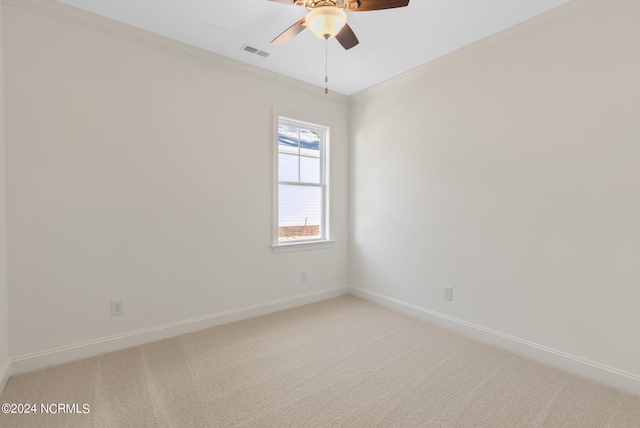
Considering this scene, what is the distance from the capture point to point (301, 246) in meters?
3.64

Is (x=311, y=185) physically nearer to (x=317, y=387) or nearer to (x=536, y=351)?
(x=317, y=387)

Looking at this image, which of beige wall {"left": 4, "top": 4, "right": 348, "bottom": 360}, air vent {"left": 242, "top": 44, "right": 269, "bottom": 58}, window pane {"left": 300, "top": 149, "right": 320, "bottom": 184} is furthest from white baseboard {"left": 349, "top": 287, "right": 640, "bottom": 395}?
air vent {"left": 242, "top": 44, "right": 269, "bottom": 58}

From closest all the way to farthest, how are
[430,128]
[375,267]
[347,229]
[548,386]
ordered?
[548,386] → [430,128] → [375,267] → [347,229]

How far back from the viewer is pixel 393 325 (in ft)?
10.1

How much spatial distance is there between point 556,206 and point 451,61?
1.64 m

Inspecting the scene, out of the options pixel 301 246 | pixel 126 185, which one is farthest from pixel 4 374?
pixel 301 246

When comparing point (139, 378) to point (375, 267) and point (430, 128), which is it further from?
point (430, 128)

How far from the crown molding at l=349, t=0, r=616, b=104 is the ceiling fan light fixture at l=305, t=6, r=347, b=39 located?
1.62 metres

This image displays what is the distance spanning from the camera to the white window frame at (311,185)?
3.40 metres

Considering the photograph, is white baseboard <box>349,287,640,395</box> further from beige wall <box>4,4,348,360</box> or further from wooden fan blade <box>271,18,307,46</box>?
wooden fan blade <box>271,18,307,46</box>

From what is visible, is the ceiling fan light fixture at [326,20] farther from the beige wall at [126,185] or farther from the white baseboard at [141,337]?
the white baseboard at [141,337]

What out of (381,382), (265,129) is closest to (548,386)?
(381,382)

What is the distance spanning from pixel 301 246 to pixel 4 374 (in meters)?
2.58

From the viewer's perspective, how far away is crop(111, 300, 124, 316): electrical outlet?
8.17ft
